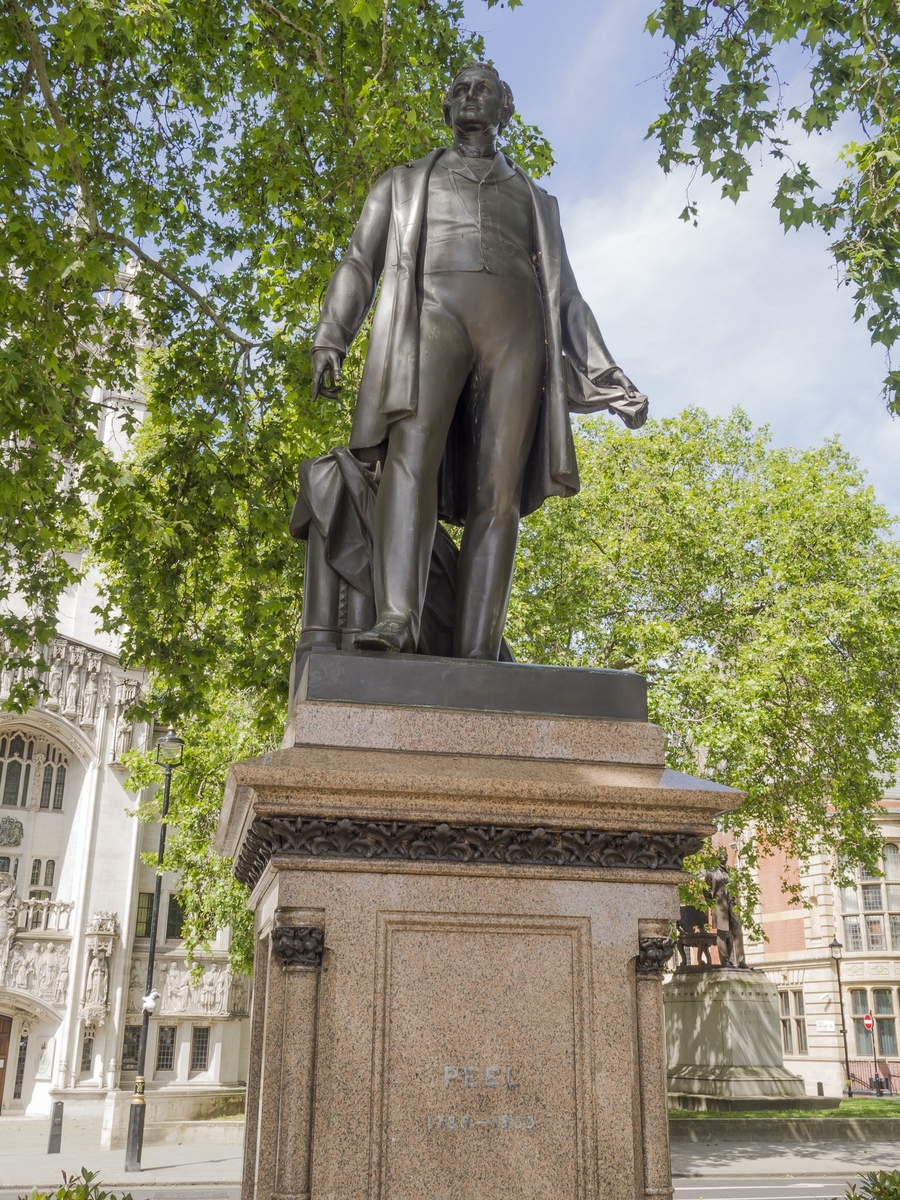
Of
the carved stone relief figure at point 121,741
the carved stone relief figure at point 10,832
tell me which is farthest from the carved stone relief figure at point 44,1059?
the carved stone relief figure at point 121,741

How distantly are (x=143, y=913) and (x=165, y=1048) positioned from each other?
13.2 ft

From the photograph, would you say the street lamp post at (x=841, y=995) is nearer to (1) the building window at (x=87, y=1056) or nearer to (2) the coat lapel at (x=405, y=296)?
(1) the building window at (x=87, y=1056)

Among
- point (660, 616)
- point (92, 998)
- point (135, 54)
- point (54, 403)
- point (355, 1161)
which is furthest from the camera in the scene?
point (92, 998)

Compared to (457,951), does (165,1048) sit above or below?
below

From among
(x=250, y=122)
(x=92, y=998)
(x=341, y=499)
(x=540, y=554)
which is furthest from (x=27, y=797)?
(x=341, y=499)

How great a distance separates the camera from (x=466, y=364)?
4.36 m

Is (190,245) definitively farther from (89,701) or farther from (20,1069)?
(20,1069)

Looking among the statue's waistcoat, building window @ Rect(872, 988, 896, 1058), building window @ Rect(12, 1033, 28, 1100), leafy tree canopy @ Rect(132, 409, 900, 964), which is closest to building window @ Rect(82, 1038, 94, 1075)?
building window @ Rect(12, 1033, 28, 1100)

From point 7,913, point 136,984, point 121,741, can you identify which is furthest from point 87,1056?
point 121,741

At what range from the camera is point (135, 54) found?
11641mm

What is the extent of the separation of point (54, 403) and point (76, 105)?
424 centimetres

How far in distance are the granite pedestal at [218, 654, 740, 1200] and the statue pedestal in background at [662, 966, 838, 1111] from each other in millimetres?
20900

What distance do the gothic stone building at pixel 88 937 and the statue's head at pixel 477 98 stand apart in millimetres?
Result: 29606

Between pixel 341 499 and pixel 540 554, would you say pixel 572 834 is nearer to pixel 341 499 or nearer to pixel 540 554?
pixel 341 499
